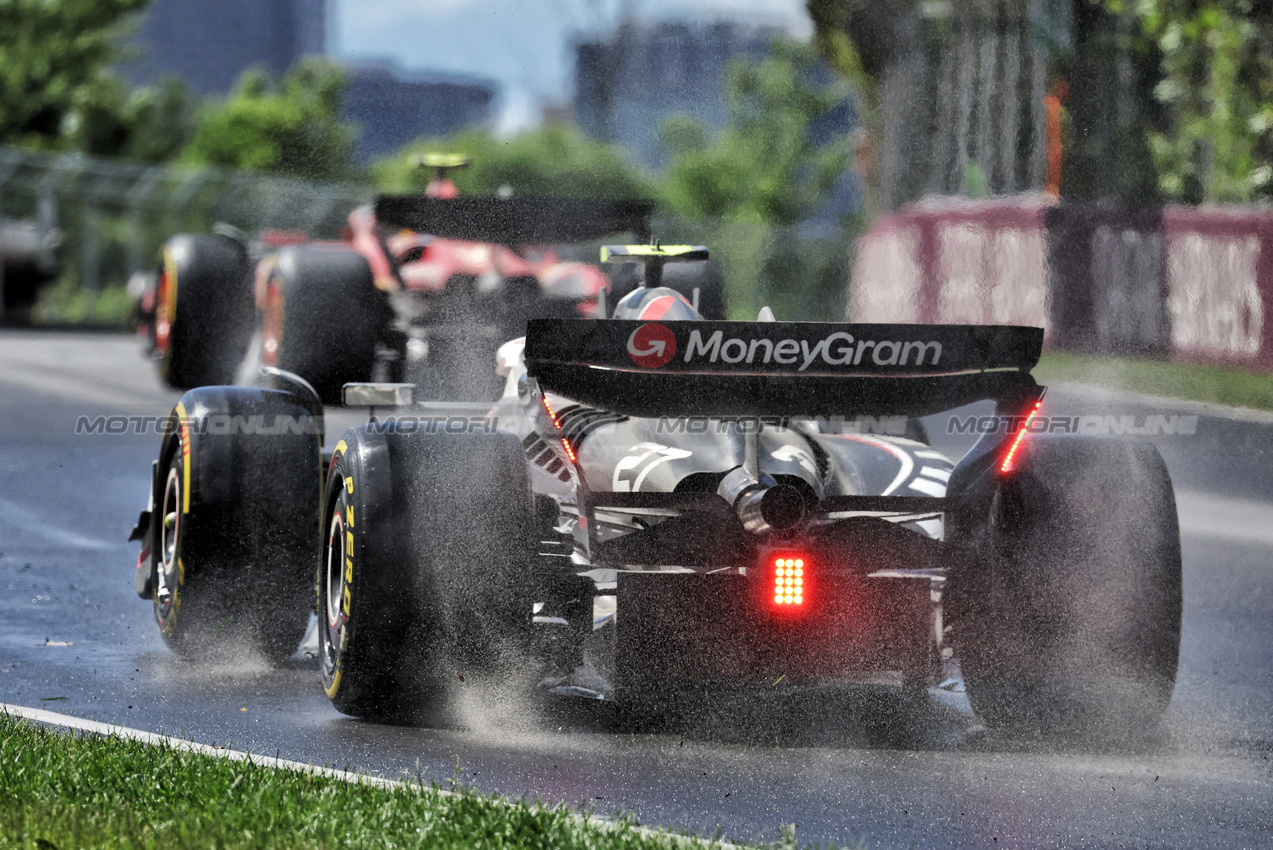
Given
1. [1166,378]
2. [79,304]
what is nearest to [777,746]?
[1166,378]

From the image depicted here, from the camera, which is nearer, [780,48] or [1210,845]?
[1210,845]

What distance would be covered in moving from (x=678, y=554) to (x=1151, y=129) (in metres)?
20.9

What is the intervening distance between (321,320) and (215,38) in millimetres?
61806

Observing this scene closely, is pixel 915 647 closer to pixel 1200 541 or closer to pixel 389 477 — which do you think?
pixel 389 477

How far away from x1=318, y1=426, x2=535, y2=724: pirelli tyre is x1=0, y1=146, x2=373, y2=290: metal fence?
1080 inches

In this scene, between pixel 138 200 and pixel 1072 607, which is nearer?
pixel 1072 607

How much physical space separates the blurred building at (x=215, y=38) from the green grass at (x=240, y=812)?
62.1 metres

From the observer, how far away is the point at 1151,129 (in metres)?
24.9

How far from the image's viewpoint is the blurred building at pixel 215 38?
219ft

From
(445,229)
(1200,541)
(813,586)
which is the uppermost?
(445,229)

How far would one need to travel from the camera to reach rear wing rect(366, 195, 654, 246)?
842 cm

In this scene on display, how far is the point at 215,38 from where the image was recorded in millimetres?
68312

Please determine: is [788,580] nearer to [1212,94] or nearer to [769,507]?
[769,507]

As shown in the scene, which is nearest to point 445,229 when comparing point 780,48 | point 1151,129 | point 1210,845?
point 1210,845
